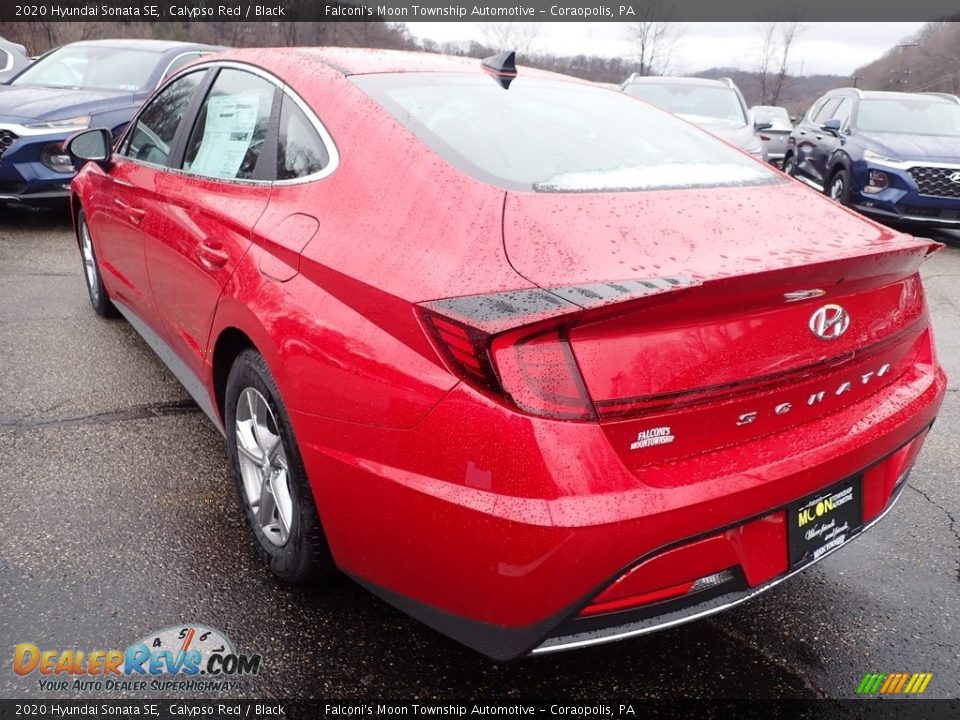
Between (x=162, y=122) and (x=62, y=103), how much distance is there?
447 centimetres

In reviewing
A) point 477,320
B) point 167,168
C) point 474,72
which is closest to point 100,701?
point 477,320

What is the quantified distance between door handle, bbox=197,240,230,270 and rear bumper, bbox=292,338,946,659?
2.47ft

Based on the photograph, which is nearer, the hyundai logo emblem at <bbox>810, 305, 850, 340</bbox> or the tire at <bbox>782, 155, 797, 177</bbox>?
the hyundai logo emblem at <bbox>810, 305, 850, 340</bbox>

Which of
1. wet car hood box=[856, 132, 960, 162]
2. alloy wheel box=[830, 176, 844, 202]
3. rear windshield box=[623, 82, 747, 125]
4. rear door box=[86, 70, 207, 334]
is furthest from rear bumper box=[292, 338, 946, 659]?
rear windshield box=[623, 82, 747, 125]

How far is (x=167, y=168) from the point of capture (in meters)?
2.91

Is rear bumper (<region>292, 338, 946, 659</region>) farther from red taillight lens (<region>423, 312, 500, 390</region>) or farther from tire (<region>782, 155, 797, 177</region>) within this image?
tire (<region>782, 155, 797, 177</region>)

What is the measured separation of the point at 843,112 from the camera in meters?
9.62

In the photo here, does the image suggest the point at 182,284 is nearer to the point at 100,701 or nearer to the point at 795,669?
the point at 100,701

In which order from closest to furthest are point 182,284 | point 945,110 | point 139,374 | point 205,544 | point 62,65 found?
point 205,544
point 182,284
point 139,374
point 62,65
point 945,110

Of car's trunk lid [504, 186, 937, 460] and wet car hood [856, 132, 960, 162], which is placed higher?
car's trunk lid [504, 186, 937, 460]

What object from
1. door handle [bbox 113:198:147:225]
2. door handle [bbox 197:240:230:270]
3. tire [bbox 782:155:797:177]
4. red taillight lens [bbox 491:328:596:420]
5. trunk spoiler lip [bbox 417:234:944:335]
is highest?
trunk spoiler lip [bbox 417:234:944:335]

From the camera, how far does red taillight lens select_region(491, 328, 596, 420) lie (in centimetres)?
141

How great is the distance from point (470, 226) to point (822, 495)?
3.35 ft

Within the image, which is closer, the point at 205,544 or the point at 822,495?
the point at 822,495
